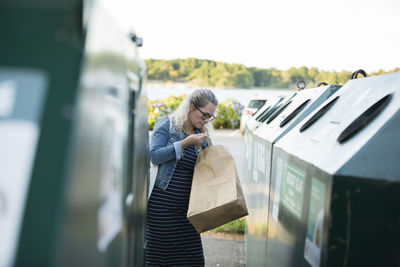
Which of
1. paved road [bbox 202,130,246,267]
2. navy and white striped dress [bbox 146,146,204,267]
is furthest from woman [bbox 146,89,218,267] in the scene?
paved road [bbox 202,130,246,267]

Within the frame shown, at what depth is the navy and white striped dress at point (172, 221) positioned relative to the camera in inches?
99.9

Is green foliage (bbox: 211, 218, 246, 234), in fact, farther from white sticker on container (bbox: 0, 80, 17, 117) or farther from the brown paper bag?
white sticker on container (bbox: 0, 80, 17, 117)

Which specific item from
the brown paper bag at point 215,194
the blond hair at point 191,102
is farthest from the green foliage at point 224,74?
the brown paper bag at point 215,194

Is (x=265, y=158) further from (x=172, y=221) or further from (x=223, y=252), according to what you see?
(x=223, y=252)

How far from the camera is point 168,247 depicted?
2.57 meters

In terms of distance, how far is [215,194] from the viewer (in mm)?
2248

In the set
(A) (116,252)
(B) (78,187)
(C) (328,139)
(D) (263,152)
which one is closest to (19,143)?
(B) (78,187)

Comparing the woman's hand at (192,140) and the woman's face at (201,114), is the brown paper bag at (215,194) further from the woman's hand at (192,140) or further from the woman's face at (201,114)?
the woman's face at (201,114)

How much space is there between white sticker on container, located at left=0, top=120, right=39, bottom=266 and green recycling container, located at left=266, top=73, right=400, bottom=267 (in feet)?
3.17

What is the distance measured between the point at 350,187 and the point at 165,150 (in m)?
1.43

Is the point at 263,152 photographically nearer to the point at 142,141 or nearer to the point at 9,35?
the point at 142,141

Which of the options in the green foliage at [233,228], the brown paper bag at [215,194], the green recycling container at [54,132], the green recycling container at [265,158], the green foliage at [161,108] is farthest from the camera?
the green foliage at [161,108]

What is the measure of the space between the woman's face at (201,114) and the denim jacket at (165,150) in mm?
124

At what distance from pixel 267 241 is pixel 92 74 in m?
1.90
